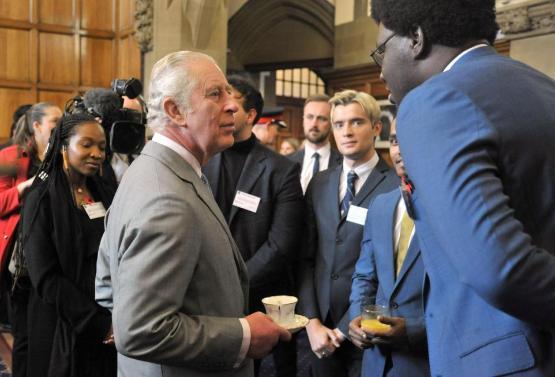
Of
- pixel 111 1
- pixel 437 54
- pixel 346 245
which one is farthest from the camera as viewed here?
pixel 111 1

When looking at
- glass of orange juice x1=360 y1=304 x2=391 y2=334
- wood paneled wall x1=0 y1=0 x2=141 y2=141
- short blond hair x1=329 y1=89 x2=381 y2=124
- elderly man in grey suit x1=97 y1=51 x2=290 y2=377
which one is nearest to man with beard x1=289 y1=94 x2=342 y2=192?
short blond hair x1=329 y1=89 x2=381 y2=124

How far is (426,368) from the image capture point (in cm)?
179

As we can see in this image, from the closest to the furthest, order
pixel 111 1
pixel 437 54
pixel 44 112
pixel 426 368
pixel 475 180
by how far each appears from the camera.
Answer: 1. pixel 475 180
2. pixel 437 54
3. pixel 426 368
4. pixel 44 112
5. pixel 111 1

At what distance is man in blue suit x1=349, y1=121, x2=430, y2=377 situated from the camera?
1.75m

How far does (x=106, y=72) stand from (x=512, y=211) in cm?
759

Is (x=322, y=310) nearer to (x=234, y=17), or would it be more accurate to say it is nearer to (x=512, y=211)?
(x=512, y=211)

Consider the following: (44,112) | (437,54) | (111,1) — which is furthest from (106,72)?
(437,54)

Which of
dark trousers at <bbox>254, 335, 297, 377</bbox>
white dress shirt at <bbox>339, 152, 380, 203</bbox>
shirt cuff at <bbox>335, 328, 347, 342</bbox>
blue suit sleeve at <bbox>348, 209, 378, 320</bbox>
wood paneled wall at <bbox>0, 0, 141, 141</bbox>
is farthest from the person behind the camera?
wood paneled wall at <bbox>0, 0, 141, 141</bbox>

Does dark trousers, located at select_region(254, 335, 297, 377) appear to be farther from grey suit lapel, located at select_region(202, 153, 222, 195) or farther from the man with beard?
the man with beard

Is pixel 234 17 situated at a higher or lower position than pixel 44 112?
higher

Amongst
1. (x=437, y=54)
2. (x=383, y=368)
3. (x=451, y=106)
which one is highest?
(x=437, y=54)

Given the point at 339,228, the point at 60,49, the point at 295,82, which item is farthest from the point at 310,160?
the point at 295,82

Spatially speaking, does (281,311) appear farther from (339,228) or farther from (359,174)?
(359,174)

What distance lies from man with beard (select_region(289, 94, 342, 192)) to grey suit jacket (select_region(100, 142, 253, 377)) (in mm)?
2854
